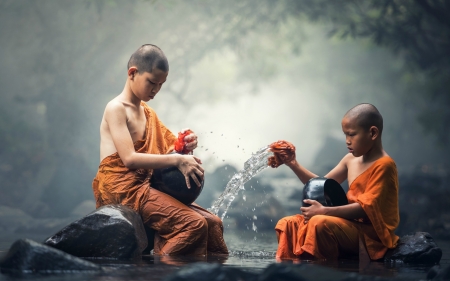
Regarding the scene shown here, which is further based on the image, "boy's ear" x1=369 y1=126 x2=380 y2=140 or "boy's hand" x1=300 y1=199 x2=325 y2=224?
"boy's ear" x1=369 y1=126 x2=380 y2=140

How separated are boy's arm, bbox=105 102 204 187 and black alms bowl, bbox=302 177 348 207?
82cm

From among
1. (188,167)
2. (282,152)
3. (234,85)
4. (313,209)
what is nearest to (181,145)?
(188,167)

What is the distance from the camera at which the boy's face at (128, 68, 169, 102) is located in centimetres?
429

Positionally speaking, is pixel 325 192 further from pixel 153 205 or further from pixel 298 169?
pixel 153 205

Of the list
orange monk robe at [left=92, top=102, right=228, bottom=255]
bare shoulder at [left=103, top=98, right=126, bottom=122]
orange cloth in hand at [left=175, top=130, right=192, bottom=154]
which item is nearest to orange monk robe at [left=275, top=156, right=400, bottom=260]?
orange monk robe at [left=92, top=102, right=228, bottom=255]

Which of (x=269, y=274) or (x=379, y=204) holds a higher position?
(x=379, y=204)

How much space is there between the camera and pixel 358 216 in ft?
13.5

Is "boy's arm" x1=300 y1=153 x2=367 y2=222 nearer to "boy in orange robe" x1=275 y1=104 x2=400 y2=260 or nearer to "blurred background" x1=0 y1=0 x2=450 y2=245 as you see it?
"boy in orange robe" x1=275 y1=104 x2=400 y2=260

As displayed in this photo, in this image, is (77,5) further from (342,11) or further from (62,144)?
(342,11)

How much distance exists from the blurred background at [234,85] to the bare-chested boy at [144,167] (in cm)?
714

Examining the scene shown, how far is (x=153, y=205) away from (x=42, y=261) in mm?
1305

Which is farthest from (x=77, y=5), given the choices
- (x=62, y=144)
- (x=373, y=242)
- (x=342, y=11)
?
(x=373, y=242)

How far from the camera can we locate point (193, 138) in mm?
4391

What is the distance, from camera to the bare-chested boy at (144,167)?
13.5 feet
